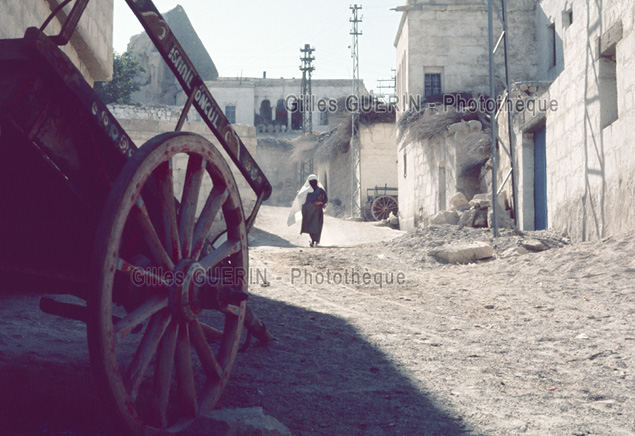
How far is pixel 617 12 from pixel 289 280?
5052 millimetres

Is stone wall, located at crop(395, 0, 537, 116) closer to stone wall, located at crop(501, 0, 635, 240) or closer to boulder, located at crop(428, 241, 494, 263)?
stone wall, located at crop(501, 0, 635, 240)

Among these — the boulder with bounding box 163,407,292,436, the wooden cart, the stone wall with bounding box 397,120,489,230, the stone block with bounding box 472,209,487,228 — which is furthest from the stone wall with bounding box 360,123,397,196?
the boulder with bounding box 163,407,292,436

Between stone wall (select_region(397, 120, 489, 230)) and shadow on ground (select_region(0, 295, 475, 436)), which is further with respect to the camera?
stone wall (select_region(397, 120, 489, 230))

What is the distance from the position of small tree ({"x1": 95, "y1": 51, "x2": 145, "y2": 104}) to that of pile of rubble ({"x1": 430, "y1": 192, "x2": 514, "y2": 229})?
2727cm

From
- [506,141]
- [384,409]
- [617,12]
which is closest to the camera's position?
[384,409]

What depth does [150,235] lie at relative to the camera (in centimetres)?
205

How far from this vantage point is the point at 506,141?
1164cm

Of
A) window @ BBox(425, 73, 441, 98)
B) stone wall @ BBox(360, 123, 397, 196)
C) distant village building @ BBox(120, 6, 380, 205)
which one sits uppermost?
distant village building @ BBox(120, 6, 380, 205)

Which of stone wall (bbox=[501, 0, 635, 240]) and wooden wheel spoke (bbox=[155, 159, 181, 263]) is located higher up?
stone wall (bbox=[501, 0, 635, 240])

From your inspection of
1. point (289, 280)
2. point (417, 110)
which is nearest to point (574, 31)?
point (289, 280)

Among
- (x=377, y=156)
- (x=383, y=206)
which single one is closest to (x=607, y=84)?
(x=383, y=206)

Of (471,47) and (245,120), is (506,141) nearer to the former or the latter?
(471,47)

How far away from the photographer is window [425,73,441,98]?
1878 centimetres

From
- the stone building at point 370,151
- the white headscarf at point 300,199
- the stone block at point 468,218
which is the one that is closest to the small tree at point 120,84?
the stone building at point 370,151
